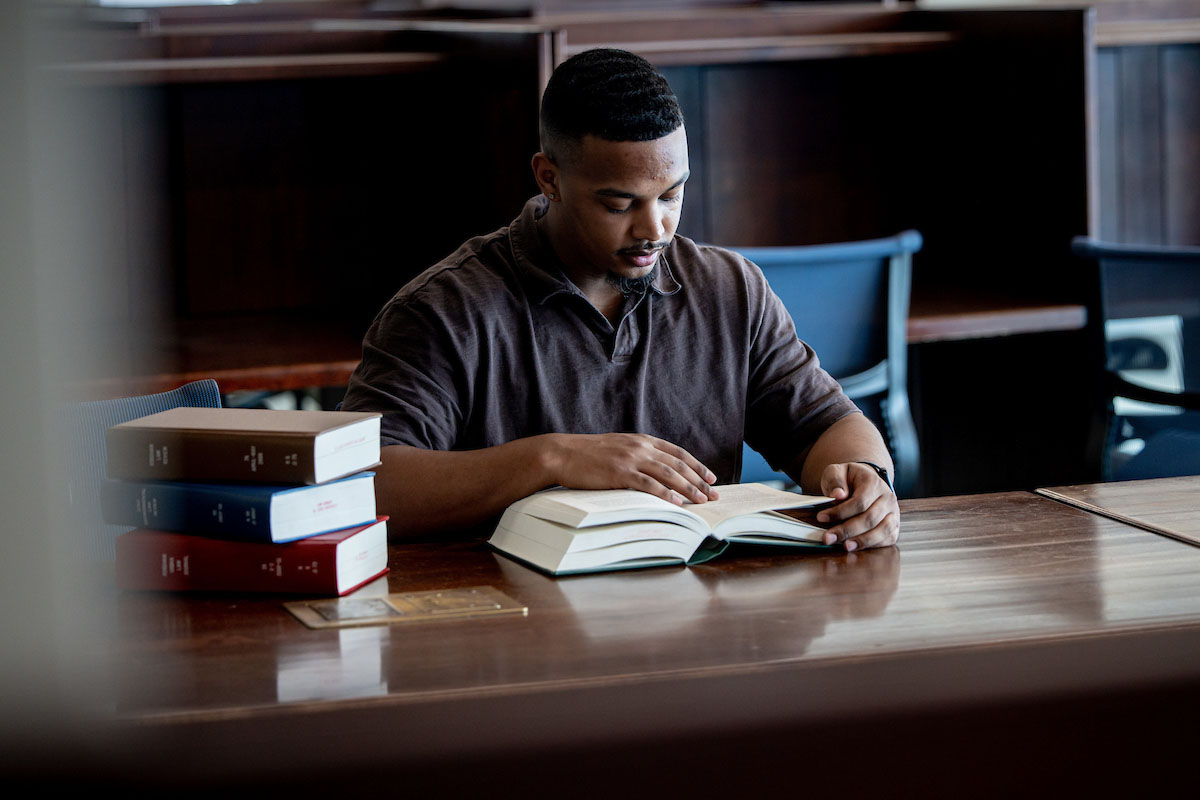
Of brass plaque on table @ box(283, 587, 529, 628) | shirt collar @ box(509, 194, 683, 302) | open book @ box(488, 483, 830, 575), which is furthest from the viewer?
shirt collar @ box(509, 194, 683, 302)

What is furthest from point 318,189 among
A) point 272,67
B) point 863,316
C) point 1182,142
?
point 1182,142

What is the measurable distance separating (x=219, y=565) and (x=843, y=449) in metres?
0.74

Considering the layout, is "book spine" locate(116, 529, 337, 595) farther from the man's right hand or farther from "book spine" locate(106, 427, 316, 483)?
the man's right hand

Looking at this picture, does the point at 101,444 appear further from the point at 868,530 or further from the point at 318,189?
the point at 318,189

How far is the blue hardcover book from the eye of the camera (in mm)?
1018

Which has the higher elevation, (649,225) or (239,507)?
(649,225)

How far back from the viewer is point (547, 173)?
5.08ft

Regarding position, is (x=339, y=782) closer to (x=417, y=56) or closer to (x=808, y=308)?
(x=808, y=308)

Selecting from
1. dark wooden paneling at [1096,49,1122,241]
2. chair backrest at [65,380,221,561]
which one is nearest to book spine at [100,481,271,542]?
chair backrest at [65,380,221,561]

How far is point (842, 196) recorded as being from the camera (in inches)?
121

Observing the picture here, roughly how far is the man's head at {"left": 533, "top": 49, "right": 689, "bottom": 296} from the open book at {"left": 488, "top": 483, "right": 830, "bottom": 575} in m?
0.37

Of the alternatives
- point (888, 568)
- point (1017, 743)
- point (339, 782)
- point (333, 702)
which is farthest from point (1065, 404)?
point (339, 782)

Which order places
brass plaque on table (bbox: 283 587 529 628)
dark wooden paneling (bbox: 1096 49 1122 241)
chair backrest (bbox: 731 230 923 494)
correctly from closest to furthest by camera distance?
brass plaque on table (bbox: 283 587 529 628), chair backrest (bbox: 731 230 923 494), dark wooden paneling (bbox: 1096 49 1122 241)

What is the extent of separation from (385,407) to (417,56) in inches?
54.7
